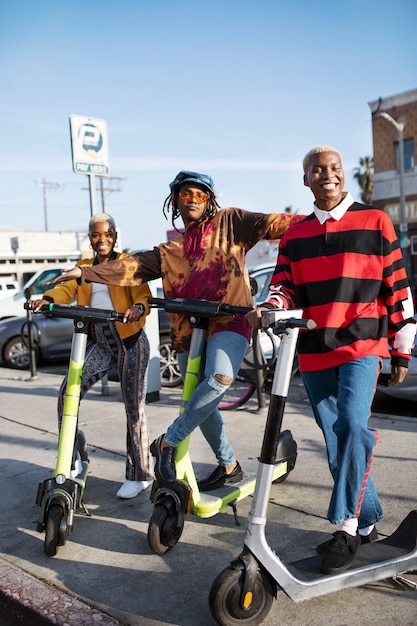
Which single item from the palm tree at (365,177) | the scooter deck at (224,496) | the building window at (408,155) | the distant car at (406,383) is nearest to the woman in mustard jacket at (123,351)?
the scooter deck at (224,496)

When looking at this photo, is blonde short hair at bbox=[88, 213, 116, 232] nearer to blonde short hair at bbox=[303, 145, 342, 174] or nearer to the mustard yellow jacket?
the mustard yellow jacket

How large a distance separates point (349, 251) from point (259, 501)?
3.74ft

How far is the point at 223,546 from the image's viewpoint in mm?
3256

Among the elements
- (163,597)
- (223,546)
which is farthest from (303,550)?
(163,597)

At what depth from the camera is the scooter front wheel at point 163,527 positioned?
10.3 ft

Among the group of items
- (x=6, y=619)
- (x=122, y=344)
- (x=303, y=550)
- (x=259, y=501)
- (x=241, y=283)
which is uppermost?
(x=241, y=283)

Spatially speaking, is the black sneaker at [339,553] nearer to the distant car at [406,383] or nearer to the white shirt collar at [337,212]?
the white shirt collar at [337,212]

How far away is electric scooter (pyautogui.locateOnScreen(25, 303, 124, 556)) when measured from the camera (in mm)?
3273

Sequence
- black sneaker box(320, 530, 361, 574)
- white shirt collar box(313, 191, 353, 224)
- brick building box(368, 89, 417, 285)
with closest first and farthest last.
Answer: black sneaker box(320, 530, 361, 574), white shirt collar box(313, 191, 353, 224), brick building box(368, 89, 417, 285)

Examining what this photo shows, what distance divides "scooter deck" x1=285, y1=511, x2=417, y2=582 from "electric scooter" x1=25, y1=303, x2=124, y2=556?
4.31ft

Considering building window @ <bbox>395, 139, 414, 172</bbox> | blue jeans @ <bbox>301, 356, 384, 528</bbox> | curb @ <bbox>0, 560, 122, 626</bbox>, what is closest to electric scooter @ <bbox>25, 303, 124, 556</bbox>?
curb @ <bbox>0, 560, 122, 626</bbox>

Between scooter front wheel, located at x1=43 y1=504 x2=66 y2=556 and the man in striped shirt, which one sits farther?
scooter front wheel, located at x1=43 y1=504 x2=66 y2=556

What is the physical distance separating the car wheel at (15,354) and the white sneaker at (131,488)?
24.3 ft

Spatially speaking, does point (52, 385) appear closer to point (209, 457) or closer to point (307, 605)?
point (209, 457)
